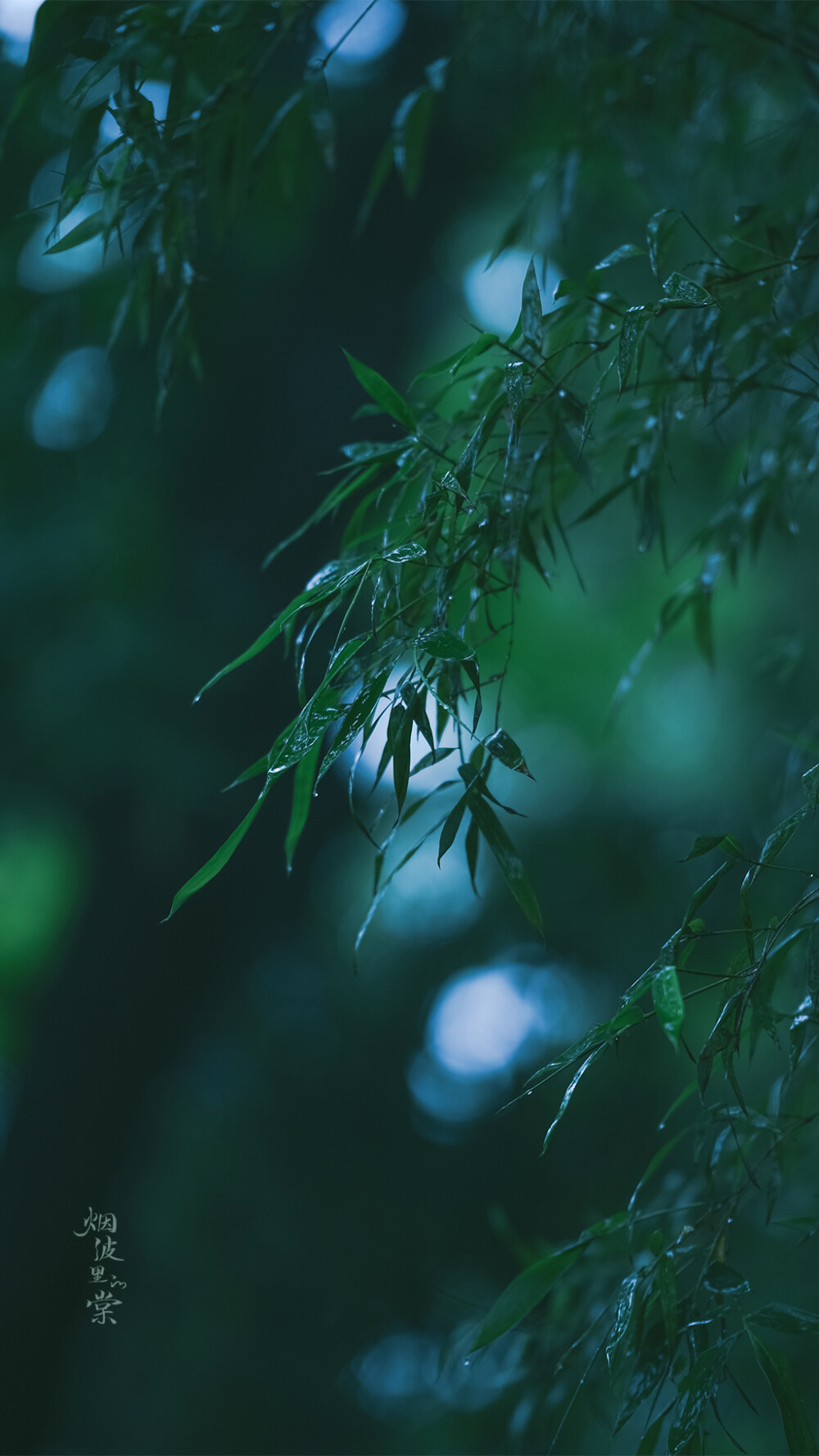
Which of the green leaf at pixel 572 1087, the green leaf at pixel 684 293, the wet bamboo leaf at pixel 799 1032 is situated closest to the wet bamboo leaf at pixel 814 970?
the wet bamboo leaf at pixel 799 1032

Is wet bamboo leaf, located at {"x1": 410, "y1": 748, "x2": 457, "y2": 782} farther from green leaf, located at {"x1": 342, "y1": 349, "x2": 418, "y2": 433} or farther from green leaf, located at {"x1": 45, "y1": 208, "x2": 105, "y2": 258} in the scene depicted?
green leaf, located at {"x1": 45, "y1": 208, "x2": 105, "y2": 258}

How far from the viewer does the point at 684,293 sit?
1.75 ft

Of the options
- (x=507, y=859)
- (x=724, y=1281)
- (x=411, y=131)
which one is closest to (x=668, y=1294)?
(x=724, y=1281)

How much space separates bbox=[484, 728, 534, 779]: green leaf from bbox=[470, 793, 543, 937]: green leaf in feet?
0.10

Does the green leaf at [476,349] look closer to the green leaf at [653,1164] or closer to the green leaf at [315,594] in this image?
the green leaf at [315,594]

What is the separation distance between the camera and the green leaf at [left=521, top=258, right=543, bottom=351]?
565 mm

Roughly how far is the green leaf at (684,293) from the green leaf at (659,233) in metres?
0.04

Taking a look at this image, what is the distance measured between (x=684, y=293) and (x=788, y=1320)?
1.85ft

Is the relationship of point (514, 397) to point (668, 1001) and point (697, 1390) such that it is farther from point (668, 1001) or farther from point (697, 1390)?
point (697, 1390)

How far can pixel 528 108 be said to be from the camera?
1919 mm

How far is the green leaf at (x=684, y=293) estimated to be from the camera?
0.52 meters

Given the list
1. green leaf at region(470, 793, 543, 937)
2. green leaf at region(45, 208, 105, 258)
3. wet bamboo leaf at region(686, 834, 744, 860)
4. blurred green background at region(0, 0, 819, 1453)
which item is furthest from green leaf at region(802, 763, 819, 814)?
blurred green background at region(0, 0, 819, 1453)

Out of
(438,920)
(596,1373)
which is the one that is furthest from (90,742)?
(596,1373)

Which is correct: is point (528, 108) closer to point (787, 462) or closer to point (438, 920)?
point (787, 462)
